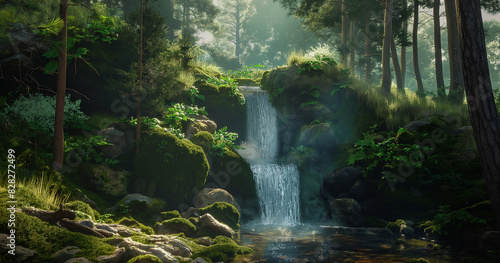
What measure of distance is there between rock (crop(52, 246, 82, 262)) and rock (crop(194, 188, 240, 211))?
15.9 feet

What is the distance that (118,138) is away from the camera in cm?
1003

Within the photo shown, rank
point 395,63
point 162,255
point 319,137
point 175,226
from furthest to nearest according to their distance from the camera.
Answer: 1. point 395,63
2. point 319,137
3. point 175,226
4. point 162,255

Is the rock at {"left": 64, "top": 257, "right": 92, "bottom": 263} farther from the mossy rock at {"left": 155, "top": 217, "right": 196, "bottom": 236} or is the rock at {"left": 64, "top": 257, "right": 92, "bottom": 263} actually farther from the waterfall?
the waterfall

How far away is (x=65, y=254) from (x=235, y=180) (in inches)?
269

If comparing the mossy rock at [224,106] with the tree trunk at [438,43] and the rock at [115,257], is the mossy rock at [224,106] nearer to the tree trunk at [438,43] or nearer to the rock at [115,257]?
the rock at [115,257]

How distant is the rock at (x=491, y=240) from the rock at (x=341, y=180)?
160 inches

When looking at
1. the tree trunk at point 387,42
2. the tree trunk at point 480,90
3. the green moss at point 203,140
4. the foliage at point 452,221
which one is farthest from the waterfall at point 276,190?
the tree trunk at point 387,42

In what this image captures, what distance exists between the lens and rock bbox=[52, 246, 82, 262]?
479 cm

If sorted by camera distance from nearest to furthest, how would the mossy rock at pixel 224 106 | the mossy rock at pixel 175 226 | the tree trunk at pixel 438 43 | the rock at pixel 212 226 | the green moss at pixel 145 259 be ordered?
the green moss at pixel 145 259 < the mossy rock at pixel 175 226 < the rock at pixel 212 226 < the mossy rock at pixel 224 106 < the tree trunk at pixel 438 43

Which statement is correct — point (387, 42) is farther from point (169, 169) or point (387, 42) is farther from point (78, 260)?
point (78, 260)

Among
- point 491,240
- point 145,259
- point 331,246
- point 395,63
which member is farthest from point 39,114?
point 395,63

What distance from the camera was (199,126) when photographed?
1213cm

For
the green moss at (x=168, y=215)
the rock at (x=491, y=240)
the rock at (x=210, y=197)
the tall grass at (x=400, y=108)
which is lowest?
the rock at (x=491, y=240)

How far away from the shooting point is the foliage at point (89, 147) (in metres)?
9.07
